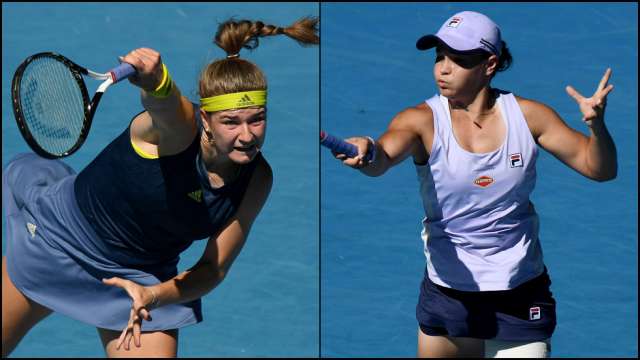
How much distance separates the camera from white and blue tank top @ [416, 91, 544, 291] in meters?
6.17

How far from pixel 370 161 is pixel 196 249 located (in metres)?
3.18

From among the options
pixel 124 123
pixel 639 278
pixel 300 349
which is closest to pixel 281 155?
pixel 124 123

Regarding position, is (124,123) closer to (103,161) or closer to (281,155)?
(281,155)

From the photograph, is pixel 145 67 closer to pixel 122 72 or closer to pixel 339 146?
pixel 122 72

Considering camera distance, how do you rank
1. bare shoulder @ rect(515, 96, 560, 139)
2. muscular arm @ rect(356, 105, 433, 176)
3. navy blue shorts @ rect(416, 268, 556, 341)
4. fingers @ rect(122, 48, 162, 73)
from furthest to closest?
navy blue shorts @ rect(416, 268, 556, 341)
bare shoulder @ rect(515, 96, 560, 139)
muscular arm @ rect(356, 105, 433, 176)
fingers @ rect(122, 48, 162, 73)

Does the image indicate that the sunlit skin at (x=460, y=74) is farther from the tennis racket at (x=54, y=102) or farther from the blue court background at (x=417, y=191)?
the blue court background at (x=417, y=191)

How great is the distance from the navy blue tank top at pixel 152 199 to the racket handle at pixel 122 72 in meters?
0.61

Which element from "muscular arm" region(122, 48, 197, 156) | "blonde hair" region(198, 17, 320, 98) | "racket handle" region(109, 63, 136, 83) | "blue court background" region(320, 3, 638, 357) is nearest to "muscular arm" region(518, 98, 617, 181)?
"blonde hair" region(198, 17, 320, 98)

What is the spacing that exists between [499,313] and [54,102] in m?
1.90

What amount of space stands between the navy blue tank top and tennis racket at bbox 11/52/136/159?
1.09 ft

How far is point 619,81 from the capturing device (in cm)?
1003

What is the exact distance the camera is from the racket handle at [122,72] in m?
5.38

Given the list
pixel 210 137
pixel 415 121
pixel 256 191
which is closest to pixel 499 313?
pixel 415 121

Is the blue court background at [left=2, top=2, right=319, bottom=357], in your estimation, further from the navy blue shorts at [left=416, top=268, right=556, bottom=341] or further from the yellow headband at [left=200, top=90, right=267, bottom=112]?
the navy blue shorts at [left=416, top=268, right=556, bottom=341]
